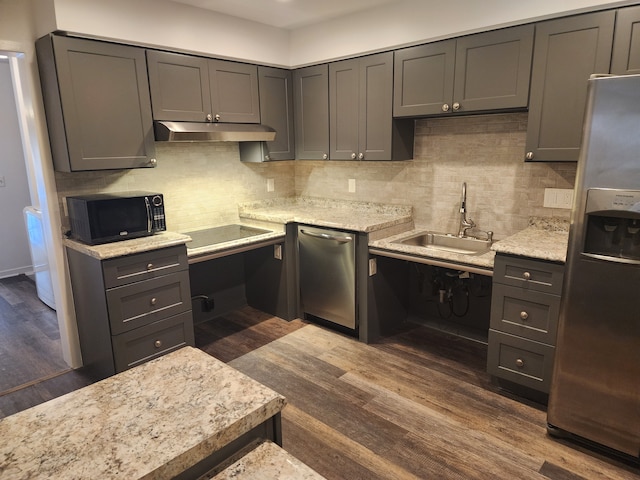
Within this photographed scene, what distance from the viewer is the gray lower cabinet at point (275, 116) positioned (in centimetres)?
358

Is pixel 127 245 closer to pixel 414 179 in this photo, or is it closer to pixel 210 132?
pixel 210 132

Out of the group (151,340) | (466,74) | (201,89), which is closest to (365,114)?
(466,74)

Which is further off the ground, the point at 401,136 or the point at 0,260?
the point at 401,136

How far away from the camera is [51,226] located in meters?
2.81

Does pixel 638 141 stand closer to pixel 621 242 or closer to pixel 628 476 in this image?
pixel 621 242

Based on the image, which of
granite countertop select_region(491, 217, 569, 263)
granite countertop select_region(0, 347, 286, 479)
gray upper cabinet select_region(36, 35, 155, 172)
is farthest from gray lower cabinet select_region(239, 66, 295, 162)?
granite countertop select_region(0, 347, 286, 479)

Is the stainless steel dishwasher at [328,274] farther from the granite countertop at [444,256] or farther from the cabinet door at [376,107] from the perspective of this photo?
the cabinet door at [376,107]

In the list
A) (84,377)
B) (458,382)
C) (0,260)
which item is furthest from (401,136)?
(0,260)

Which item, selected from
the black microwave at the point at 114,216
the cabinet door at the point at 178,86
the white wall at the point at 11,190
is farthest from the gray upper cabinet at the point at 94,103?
the white wall at the point at 11,190

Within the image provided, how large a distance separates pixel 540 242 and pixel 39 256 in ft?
13.9

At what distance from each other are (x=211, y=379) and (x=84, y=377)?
2.30 meters

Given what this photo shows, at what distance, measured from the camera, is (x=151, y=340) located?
277 centimetres

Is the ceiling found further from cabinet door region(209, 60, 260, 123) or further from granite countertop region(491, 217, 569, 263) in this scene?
granite countertop region(491, 217, 569, 263)

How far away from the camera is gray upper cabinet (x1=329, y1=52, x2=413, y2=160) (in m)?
3.17
